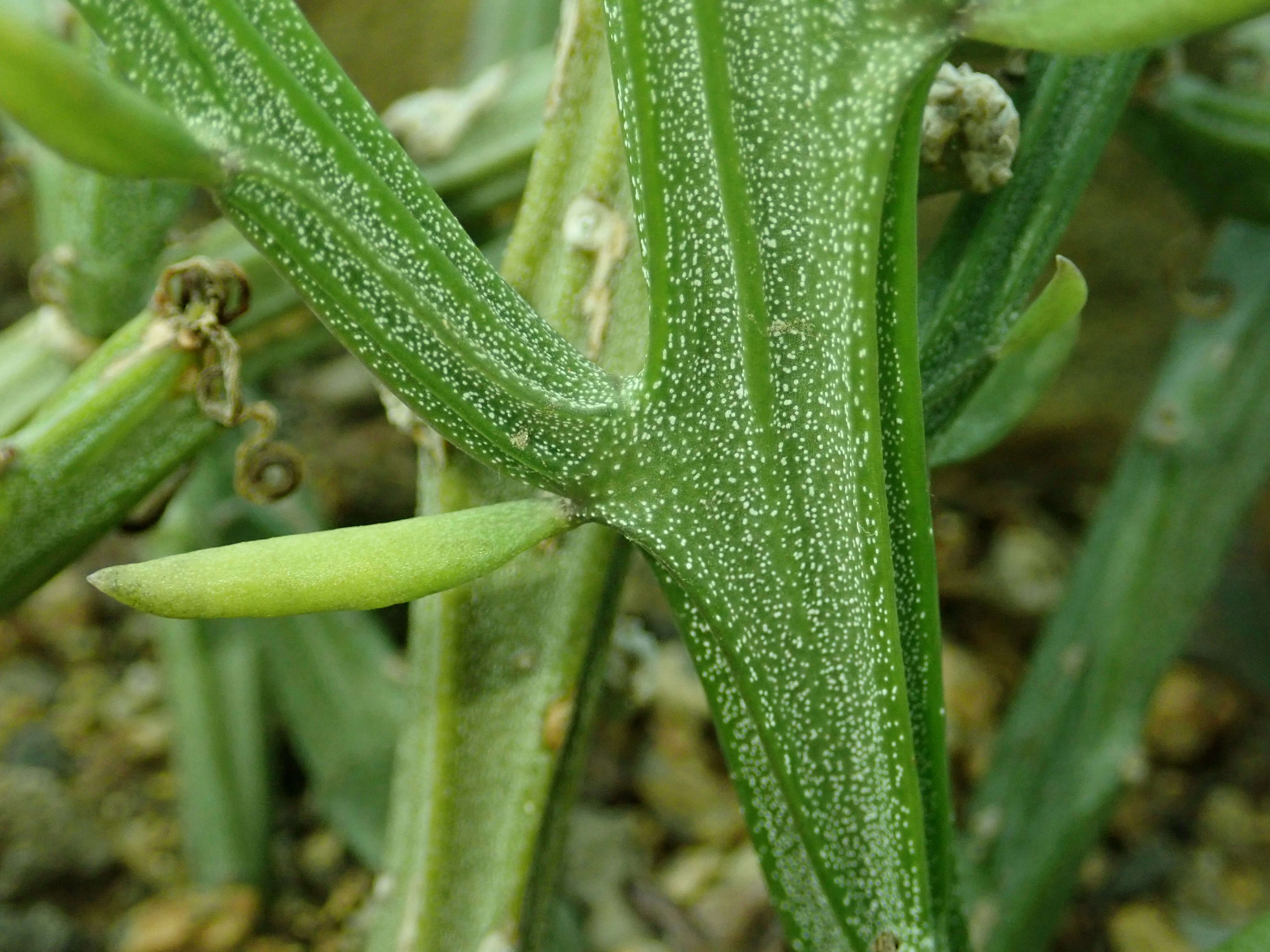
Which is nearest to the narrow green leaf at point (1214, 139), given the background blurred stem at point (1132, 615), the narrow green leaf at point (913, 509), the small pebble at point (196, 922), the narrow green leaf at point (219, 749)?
the background blurred stem at point (1132, 615)

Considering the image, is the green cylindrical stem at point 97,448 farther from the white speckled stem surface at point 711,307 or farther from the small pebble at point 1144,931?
the small pebble at point 1144,931

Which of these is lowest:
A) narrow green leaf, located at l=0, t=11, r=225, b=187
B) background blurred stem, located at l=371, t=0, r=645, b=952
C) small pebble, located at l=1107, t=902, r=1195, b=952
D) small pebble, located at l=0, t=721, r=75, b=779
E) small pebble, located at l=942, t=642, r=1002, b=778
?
small pebble, located at l=1107, t=902, r=1195, b=952

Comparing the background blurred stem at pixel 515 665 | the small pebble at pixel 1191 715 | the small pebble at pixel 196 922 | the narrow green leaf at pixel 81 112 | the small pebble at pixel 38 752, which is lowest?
the small pebble at pixel 1191 715

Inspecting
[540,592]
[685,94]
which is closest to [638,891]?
[540,592]

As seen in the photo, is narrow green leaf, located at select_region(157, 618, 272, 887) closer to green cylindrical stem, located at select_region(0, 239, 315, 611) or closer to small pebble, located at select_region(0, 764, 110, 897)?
small pebble, located at select_region(0, 764, 110, 897)

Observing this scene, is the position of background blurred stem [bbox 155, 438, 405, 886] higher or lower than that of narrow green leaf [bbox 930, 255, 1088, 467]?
lower

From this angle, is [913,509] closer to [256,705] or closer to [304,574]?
[304,574]

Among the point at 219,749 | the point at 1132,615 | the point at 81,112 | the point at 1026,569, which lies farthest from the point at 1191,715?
the point at 81,112

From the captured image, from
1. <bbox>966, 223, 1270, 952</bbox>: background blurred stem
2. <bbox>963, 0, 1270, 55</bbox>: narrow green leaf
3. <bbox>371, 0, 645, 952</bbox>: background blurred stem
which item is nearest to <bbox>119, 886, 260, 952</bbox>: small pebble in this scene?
<bbox>371, 0, 645, 952</bbox>: background blurred stem
